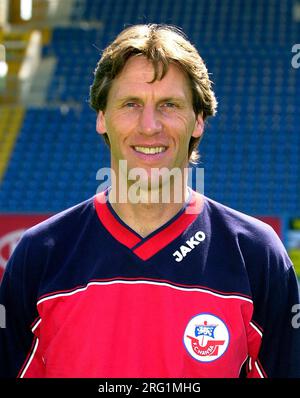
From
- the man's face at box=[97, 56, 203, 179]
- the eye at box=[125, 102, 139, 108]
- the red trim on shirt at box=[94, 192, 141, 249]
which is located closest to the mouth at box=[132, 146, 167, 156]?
the man's face at box=[97, 56, 203, 179]

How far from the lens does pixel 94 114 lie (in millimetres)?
10438

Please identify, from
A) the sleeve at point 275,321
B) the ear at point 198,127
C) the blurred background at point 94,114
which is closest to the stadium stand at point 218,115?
the blurred background at point 94,114

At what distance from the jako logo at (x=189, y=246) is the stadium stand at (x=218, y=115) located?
6498mm

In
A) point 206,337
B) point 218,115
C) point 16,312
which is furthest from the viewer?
point 218,115

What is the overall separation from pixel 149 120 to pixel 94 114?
860 centimetres

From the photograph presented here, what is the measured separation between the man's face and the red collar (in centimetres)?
12

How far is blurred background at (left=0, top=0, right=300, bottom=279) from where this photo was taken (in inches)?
358

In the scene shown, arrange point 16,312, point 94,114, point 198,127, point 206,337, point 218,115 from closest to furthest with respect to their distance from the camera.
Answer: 1. point 206,337
2. point 16,312
3. point 198,127
4. point 218,115
5. point 94,114

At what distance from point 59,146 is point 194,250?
27.1ft

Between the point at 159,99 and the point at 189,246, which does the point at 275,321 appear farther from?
the point at 159,99

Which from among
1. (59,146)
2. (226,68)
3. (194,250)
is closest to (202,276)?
(194,250)

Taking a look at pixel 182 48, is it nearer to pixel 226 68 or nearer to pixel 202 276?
pixel 202 276

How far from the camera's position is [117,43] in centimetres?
208

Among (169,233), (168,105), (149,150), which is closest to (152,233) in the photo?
(169,233)
